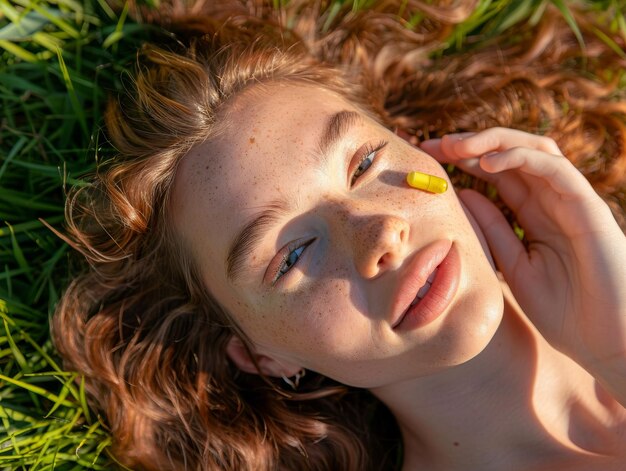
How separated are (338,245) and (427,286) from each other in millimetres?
356

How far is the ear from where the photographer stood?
3.00m

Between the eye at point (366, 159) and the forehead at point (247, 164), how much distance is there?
18 centimetres

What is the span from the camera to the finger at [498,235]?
313cm

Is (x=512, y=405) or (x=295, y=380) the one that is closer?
(x=512, y=405)

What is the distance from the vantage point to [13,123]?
3344mm

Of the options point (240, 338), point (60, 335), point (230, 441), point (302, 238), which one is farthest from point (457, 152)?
point (60, 335)

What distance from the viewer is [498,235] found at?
10.5ft

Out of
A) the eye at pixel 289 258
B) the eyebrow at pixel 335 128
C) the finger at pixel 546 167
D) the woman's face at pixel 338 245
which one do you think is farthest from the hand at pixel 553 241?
the eye at pixel 289 258

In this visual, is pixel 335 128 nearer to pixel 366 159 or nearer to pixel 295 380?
pixel 366 159

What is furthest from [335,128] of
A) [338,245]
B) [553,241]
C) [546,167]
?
[553,241]

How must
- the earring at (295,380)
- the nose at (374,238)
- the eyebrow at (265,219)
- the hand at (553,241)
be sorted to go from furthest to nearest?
the earring at (295,380)
the hand at (553,241)
the eyebrow at (265,219)
the nose at (374,238)

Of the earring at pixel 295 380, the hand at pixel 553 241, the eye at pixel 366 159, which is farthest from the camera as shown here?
the earring at pixel 295 380

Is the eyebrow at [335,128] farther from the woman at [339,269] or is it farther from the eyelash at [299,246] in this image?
the eyelash at [299,246]

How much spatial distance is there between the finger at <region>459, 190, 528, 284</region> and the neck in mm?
226
